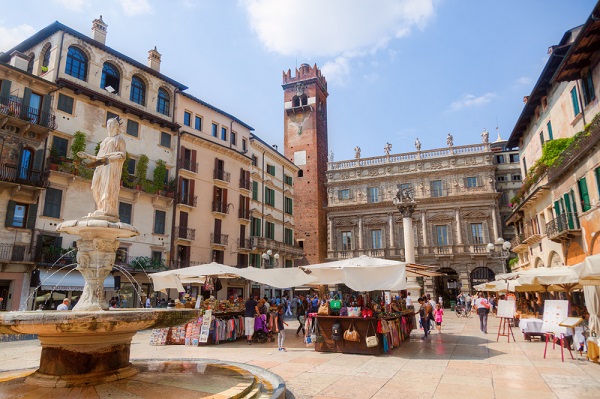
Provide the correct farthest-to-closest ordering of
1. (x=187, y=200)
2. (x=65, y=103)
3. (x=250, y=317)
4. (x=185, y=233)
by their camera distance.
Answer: (x=187, y=200) → (x=185, y=233) → (x=65, y=103) → (x=250, y=317)

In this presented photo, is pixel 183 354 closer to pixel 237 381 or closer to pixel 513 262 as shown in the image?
pixel 237 381

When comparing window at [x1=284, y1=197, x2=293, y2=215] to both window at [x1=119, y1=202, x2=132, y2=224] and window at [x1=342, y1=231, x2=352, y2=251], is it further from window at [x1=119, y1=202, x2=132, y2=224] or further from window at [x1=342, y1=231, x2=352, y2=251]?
window at [x1=119, y1=202, x2=132, y2=224]

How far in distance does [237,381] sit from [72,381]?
7.73 feet

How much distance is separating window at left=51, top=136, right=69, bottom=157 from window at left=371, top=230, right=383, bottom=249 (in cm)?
3264

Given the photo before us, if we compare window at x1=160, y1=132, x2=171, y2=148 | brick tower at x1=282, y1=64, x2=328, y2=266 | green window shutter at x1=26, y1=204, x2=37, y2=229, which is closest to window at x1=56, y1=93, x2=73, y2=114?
green window shutter at x1=26, y1=204, x2=37, y2=229

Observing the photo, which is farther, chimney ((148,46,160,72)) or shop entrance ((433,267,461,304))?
shop entrance ((433,267,461,304))

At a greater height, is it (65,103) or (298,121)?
(298,121)

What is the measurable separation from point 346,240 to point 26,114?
3414 cm

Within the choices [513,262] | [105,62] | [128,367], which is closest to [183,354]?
[128,367]

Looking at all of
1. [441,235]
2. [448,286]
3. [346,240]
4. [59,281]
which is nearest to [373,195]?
[346,240]

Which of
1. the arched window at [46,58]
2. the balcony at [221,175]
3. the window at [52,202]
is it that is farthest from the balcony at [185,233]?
the arched window at [46,58]

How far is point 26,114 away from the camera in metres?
20.6

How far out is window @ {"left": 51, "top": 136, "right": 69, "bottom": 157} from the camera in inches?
859

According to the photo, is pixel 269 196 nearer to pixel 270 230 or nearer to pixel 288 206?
pixel 270 230
